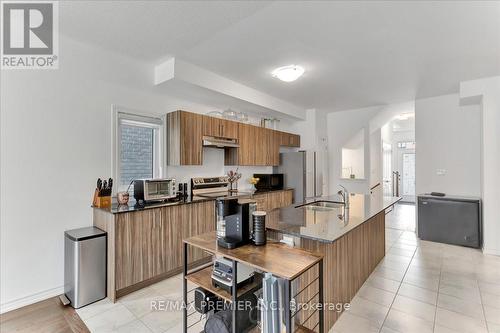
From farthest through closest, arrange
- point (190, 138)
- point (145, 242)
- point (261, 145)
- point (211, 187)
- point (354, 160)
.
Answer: point (354, 160) → point (261, 145) → point (211, 187) → point (190, 138) → point (145, 242)

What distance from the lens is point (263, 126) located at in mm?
5004

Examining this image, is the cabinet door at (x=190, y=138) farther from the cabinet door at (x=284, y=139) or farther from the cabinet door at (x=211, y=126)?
the cabinet door at (x=284, y=139)

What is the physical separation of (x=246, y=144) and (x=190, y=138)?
123cm

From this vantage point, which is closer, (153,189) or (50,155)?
(50,155)

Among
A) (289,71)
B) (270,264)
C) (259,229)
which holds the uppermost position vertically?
(289,71)

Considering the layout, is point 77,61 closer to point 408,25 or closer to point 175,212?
point 175,212

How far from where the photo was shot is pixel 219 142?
12.5 feet

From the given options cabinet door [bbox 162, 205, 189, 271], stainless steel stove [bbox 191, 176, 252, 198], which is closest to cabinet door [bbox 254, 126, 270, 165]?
stainless steel stove [bbox 191, 176, 252, 198]

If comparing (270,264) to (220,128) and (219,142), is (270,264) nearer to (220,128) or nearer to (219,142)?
(219,142)

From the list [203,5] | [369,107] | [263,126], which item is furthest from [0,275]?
[369,107]

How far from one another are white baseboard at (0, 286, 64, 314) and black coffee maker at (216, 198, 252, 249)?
84.3 inches

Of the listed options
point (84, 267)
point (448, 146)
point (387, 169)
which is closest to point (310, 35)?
point (84, 267)

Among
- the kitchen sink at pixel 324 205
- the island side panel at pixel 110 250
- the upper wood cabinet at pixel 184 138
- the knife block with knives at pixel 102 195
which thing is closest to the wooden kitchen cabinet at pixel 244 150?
the upper wood cabinet at pixel 184 138

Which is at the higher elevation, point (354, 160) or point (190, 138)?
point (190, 138)
